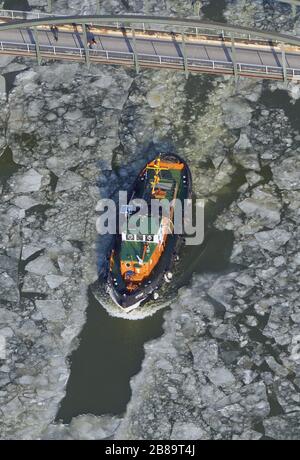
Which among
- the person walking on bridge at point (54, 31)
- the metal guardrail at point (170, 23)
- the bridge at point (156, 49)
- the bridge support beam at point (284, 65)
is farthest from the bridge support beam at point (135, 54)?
the bridge support beam at point (284, 65)

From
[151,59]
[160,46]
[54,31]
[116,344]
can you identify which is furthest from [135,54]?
[116,344]

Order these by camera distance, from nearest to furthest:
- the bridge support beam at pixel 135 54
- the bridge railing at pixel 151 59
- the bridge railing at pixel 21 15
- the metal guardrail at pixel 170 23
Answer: the metal guardrail at pixel 170 23 < the bridge support beam at pixel 135 54 < the bridge railing at pixel 151 59 < the bridge railing at pixel 21 15

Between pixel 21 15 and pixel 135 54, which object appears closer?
pixel 135 54

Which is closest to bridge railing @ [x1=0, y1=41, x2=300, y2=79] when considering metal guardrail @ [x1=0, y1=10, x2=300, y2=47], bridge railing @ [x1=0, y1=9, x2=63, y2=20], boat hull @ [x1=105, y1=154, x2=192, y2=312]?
metal guardrail @ [x1=0, y1=10, x2=300, y2=47]

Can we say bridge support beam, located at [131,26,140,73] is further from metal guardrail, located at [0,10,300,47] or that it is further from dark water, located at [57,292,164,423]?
dark water, located at [57,292,164,423]

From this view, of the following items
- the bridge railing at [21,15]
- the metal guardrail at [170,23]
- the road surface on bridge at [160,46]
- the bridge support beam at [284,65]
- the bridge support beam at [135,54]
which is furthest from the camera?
the bridge railing at [21,15]

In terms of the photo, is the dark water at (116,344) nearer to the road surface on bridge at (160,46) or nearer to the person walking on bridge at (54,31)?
the road surface on bridge at (160,46)

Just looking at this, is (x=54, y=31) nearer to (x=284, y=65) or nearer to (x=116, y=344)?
(x=284, y=65)

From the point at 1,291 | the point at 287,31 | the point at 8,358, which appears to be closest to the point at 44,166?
the point at 1,291
